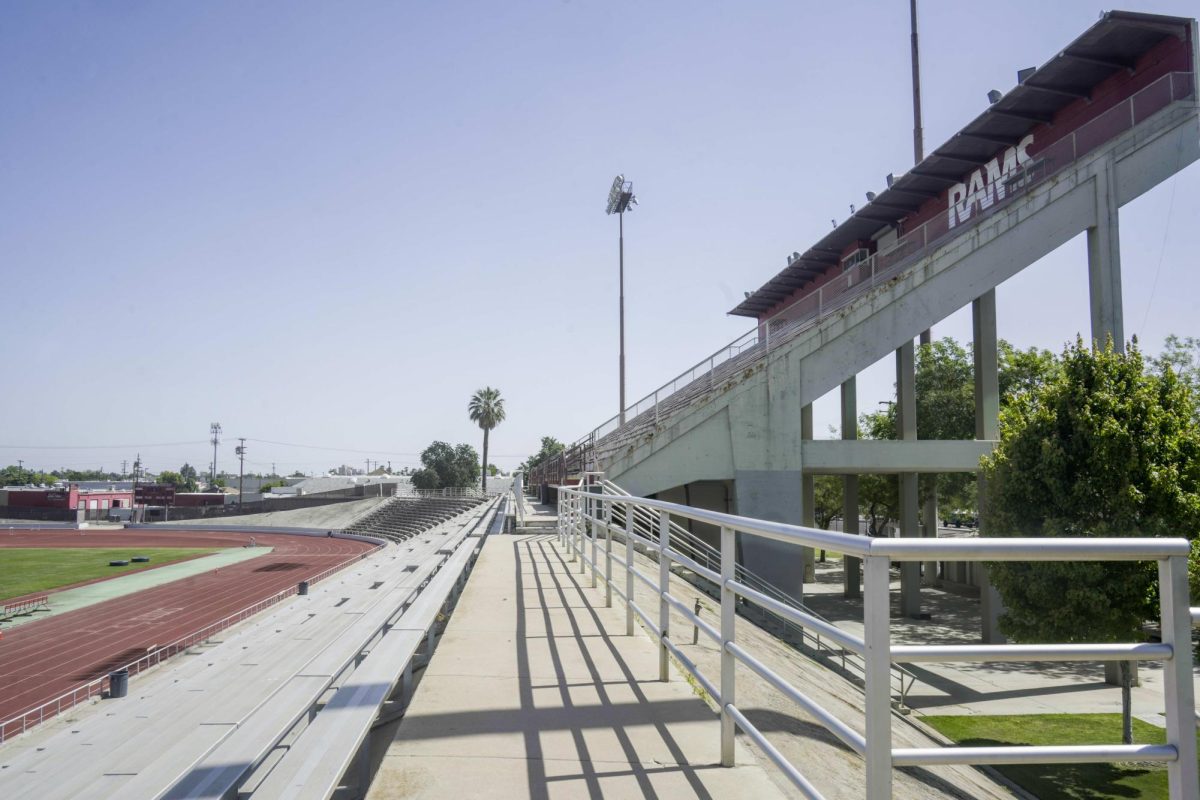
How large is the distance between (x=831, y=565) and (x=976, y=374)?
2518cm

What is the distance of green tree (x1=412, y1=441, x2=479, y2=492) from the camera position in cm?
10300

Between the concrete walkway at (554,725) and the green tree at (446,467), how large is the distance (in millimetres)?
98139

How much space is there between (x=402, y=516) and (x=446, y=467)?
4229cm

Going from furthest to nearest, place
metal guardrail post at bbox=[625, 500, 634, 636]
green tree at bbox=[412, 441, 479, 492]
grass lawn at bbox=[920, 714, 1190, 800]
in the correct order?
green tree at bbox=[412, 441, 479, 492]
grass lawn at bbox=[920, 714, 1190, 800]
metal guardrail post at bbox=[625, 500, 634, 636]

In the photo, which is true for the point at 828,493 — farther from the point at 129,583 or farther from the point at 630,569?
the point at 630,569

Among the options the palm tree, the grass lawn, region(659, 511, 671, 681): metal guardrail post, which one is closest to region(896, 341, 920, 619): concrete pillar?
the grass lawn

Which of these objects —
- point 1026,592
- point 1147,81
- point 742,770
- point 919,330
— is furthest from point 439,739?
point 1147,81

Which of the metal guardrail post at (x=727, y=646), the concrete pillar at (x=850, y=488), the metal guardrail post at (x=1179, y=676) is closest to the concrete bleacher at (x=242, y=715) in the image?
the metal guardrail post at (x=727, y=646)

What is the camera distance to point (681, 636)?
749 centimetres

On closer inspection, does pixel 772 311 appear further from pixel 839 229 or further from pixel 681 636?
pixel 681 636

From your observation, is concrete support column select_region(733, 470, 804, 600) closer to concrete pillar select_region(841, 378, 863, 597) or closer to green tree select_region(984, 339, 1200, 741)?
green tree select_region(984, 339, 1200, 741)

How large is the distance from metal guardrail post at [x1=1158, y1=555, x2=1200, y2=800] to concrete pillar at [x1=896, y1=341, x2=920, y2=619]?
955 inches

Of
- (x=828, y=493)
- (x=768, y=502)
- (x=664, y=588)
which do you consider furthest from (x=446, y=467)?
(x=664, y=588)

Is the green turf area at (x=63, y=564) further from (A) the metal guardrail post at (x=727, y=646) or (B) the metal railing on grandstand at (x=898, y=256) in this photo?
(A) the metal guardrail post at (x=727, y=646)
